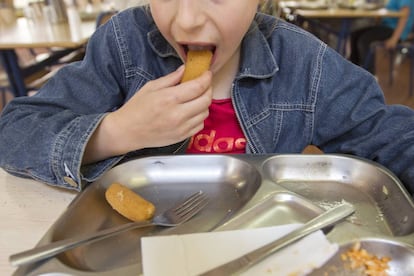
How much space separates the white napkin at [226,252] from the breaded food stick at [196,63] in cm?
31

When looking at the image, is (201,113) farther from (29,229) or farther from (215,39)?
(29,229)

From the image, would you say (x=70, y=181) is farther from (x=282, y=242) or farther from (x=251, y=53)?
(x=251, y=53)

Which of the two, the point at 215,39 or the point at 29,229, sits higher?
the point at 215,39

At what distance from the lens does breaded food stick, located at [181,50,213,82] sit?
73 centimetres

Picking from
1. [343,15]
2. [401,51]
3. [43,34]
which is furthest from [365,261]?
[401,51]

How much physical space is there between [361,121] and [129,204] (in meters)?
0.50

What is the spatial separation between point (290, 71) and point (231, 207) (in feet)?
1.45

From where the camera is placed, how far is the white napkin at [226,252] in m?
0.51

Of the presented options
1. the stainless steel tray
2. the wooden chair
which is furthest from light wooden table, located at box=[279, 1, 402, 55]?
the stainless steel tray

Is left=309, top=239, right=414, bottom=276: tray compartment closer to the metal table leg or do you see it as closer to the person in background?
the metal table leg

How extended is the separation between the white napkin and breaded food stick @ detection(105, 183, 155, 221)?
2.5 inches

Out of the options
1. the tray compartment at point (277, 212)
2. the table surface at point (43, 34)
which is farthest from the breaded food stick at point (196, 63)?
the table surface at point (43, 34)

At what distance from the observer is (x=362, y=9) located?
13.7 ft

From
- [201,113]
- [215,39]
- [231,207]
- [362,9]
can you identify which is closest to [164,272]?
[231,207]
